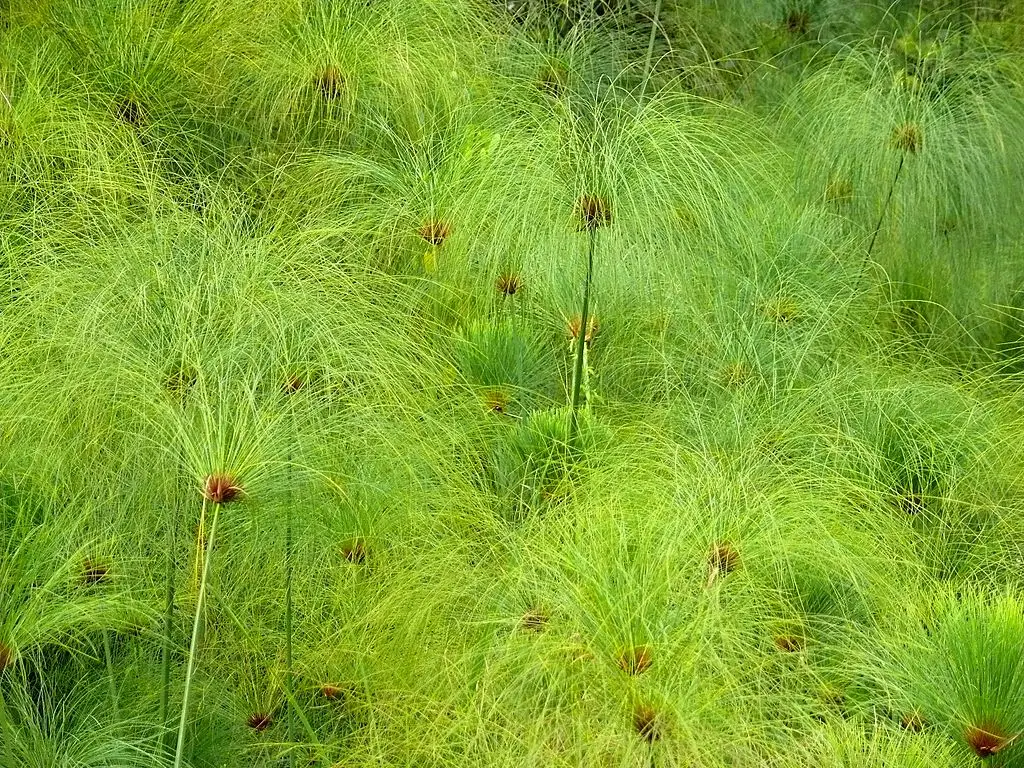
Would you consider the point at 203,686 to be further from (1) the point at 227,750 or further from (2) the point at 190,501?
(2) the point at 190,501

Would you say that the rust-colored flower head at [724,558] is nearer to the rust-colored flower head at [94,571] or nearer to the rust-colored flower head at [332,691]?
the rust-colored flower head at [332,691]

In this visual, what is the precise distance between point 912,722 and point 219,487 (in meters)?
1.15

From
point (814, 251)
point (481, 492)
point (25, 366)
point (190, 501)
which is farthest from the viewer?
point (814, 251)

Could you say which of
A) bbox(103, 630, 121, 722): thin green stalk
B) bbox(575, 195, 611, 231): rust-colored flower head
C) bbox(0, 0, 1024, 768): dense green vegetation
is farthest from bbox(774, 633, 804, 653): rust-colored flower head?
bbox(103, 630, 121, 722): thin green stalk

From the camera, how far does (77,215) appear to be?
304cm

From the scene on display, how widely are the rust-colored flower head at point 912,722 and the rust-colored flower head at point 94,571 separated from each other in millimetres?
1318

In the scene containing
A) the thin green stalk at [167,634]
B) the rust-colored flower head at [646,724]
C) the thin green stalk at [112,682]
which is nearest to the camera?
the rust-colored flower head at [646,724]

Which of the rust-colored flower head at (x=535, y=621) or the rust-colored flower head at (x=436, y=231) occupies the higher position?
the rust-colored flower head at (x=436, y=231)

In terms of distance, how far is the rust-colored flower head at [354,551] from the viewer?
8.32 ft

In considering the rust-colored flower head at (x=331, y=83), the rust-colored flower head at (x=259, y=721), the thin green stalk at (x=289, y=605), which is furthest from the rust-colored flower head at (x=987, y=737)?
the rust-colored flower head at (x=331, y=83)

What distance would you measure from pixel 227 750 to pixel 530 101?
1.94m

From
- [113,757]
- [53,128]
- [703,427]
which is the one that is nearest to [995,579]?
[703,427]

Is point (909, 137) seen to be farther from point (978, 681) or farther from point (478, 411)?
point (978, 681)

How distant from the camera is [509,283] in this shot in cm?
307
